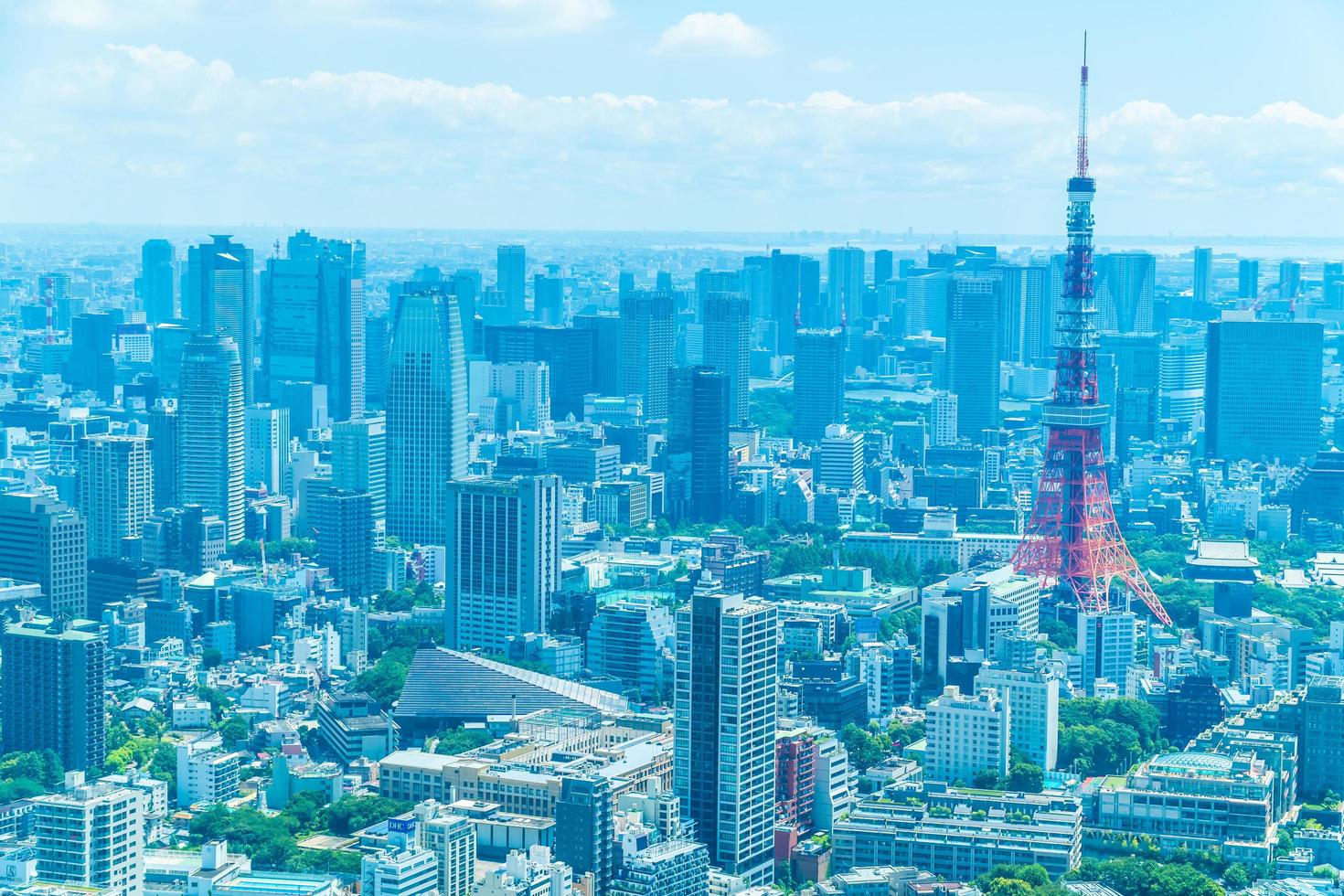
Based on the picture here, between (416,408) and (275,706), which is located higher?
(416,408)

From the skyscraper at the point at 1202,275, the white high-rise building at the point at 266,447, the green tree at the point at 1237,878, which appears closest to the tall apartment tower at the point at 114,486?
the white high-rise building at the point at 266,447

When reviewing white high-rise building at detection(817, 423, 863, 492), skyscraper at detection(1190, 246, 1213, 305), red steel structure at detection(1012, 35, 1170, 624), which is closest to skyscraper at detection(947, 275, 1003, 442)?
white high-rise building at detection(817, 423, 863, 492)

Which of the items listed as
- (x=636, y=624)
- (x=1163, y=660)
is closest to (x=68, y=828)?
(x=636, y=624)

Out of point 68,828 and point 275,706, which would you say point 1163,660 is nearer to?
point 275,706

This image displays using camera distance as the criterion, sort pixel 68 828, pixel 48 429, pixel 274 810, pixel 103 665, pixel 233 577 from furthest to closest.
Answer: pixel 48 429 → pixel 233 577 → pixel 103 665 → pixel 274 810 → pixel 68 828

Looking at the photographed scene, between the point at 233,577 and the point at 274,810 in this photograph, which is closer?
the point at 274,810

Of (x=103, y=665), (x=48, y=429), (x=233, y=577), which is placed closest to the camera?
(x=103, y=665)

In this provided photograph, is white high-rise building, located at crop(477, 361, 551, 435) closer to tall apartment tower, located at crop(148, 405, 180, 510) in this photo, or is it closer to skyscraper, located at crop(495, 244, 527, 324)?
tall apartment tower, located at crop(148, 405, 180, 510)

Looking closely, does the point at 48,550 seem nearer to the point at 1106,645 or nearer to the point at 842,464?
the point at 1106,645
